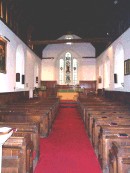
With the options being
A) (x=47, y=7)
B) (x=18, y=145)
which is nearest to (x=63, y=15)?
(x=47, y=7)

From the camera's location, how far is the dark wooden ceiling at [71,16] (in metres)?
10.3

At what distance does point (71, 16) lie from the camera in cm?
1431

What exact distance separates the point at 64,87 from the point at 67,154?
49.5ft

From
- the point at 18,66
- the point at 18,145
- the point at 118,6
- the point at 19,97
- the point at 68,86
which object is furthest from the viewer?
the point at 68,86

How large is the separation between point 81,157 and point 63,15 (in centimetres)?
Result: 1198

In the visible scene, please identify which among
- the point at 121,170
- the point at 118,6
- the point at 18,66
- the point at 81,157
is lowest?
the point at 81,157

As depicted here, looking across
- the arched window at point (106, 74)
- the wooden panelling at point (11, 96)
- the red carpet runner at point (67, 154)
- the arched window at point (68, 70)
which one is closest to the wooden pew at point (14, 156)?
the red carpet runner at point (67, 154)

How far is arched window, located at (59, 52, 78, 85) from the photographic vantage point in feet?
66.0

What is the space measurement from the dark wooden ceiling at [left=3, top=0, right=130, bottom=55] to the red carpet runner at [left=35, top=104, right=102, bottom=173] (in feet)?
20.4

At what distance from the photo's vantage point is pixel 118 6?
10.3 metres

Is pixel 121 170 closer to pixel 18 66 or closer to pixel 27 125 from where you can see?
pixel 27 125

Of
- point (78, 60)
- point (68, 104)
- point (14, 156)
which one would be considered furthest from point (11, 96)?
point (78, 60)

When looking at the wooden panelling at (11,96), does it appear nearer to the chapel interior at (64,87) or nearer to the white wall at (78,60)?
the chapel interior at (64,87)

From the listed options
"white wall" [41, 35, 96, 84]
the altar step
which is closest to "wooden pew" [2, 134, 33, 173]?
the altar step
